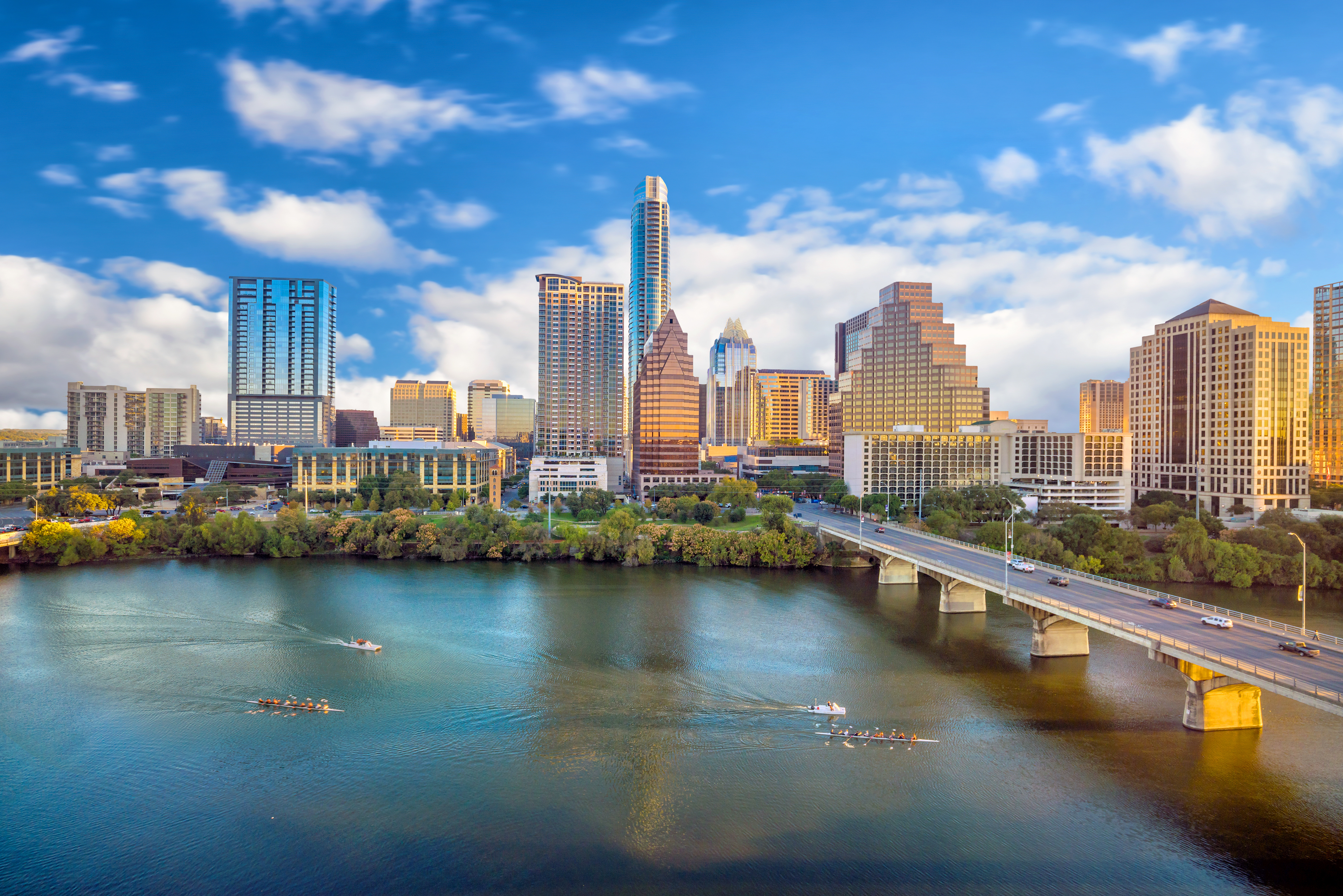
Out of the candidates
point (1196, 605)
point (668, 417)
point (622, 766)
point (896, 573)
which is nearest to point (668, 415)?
point (668, 417)

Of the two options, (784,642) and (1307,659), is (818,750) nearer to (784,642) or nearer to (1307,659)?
(784,642)

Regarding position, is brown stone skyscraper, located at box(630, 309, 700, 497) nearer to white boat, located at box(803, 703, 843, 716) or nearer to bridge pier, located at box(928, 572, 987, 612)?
bridge pier, located at box(928, 572, 987, 612)

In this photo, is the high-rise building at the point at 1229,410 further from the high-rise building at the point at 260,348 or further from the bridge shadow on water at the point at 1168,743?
the high-rise building at the point at 260,348

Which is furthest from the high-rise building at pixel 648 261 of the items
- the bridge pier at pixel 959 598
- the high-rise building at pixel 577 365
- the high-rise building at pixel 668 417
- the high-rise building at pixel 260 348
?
the bridge pier at pixel 959 598

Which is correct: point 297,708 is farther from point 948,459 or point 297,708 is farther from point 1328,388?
point 1328,388

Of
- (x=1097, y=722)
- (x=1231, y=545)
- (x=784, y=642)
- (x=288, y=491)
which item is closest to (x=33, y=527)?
(x=288, y=491)

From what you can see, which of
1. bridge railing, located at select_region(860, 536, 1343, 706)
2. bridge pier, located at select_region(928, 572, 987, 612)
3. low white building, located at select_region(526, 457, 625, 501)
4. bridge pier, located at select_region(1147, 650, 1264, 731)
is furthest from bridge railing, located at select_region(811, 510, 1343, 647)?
low white building, located at select_region(526, 457, 625, 501)

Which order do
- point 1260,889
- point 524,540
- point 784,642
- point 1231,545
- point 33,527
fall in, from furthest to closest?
1. point 524,540
2. point 33,527
3. point 1231,545
4. point 784,642
5. point 1260,889
